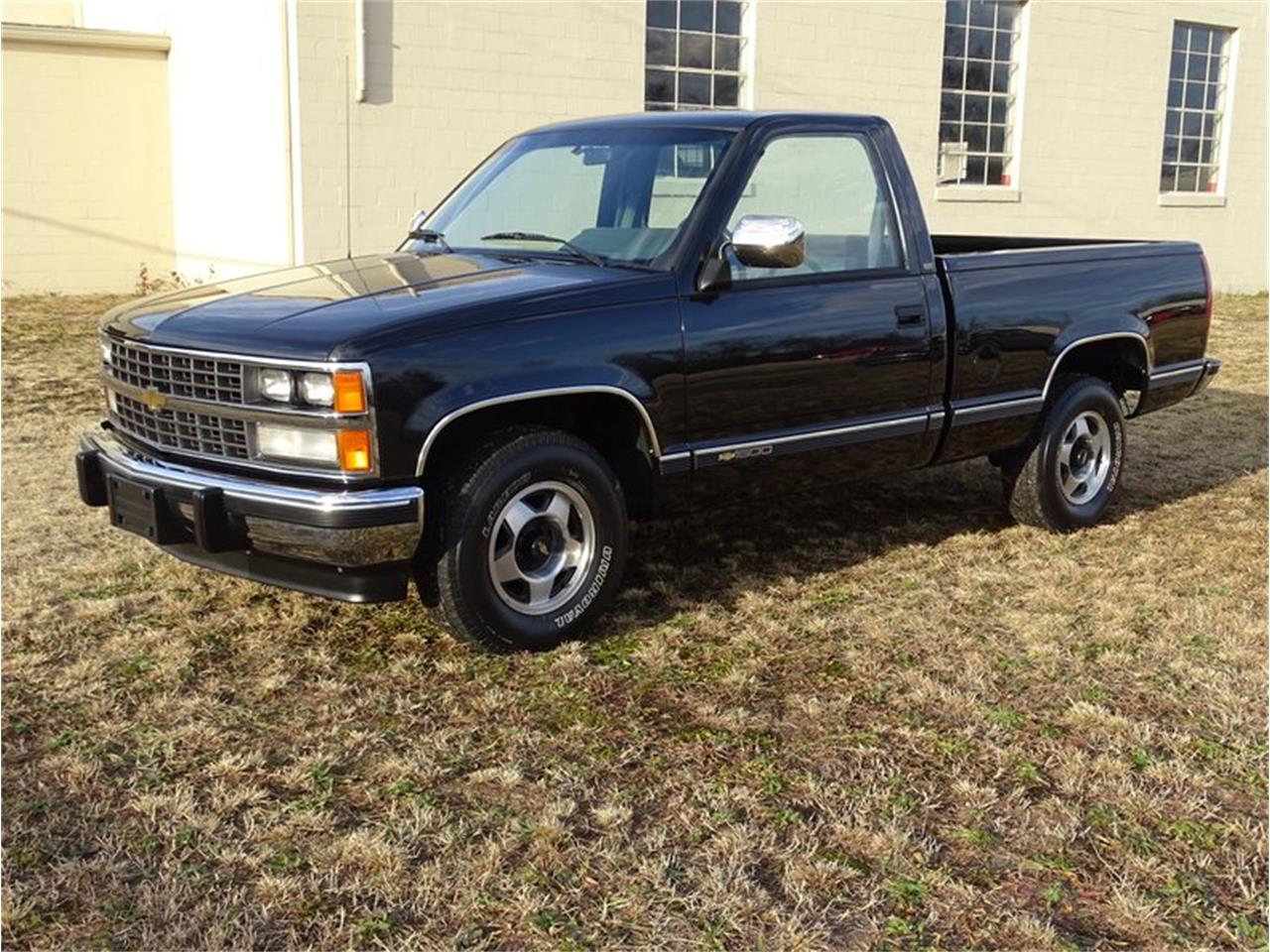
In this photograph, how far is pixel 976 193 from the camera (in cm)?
1630

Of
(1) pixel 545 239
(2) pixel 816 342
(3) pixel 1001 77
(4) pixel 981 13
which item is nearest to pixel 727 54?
(4) pixel 981 13

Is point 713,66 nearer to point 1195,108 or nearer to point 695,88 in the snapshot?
point 695,88

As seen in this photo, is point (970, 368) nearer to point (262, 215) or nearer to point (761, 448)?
point (761, 448)

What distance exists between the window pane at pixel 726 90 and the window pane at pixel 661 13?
2.78ft

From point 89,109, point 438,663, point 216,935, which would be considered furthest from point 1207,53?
point 216,935

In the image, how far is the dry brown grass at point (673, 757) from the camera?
120 inches

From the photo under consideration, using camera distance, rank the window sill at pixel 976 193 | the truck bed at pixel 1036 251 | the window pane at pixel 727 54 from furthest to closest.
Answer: the window sill at pixel 976 193 < the window pane at pixel 727 54 < the truck bed at pixel 1036 251

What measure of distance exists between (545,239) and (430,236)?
67 centimetres

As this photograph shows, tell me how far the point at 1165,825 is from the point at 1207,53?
18264mm

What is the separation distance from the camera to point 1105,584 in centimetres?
559

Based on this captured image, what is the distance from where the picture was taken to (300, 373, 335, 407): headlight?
13.1 ft

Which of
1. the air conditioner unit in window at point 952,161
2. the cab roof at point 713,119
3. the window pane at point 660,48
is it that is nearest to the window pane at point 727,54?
the window pane at point 660,48

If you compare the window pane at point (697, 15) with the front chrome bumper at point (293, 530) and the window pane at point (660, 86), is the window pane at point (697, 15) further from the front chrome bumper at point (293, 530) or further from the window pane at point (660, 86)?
the front chrome bumper at point (293, 530)

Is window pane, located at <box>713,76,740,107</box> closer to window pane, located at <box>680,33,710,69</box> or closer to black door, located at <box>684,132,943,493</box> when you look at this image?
window pane, located at <box>680,33,710,69</box>
